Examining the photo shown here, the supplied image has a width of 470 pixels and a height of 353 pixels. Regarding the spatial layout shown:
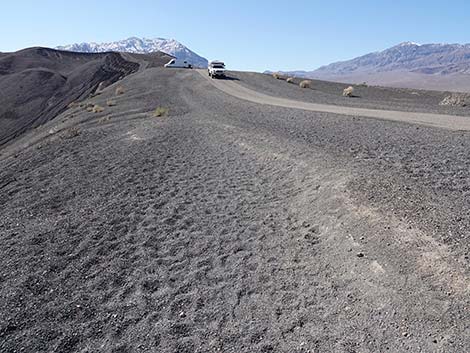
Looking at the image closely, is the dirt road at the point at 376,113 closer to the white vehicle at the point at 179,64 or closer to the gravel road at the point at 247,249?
the gravel road at the point at 247,249

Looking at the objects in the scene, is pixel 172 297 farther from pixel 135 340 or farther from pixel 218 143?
pixel 218 143

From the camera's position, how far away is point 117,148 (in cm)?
1672

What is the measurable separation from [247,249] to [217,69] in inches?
1686

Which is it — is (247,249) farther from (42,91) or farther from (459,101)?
(42,91)

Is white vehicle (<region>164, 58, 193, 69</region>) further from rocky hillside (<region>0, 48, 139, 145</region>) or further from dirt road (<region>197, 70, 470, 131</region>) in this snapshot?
dirt road (<region>197, 70, 470, 131</region>)

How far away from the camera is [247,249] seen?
26.7ft

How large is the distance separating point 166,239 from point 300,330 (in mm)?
3902

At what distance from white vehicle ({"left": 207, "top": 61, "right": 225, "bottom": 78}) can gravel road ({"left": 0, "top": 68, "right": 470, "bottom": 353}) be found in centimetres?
3455

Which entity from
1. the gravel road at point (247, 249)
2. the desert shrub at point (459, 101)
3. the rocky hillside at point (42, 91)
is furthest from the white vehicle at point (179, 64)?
the gravel road at point (247, 249)

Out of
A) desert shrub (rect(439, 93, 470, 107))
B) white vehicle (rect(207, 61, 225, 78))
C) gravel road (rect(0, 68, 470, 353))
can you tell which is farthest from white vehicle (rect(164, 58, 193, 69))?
gravel road (rect(0, 68, 470, 353))

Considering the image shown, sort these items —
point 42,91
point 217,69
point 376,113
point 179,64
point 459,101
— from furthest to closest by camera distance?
point 179,64
point 42,91
point 217,69
point 459,101
point 376,113

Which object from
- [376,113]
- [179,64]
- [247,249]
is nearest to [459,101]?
[376,113]

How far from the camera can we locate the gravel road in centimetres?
571

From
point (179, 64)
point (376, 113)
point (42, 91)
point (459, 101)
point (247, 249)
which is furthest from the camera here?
point (179, 64)
